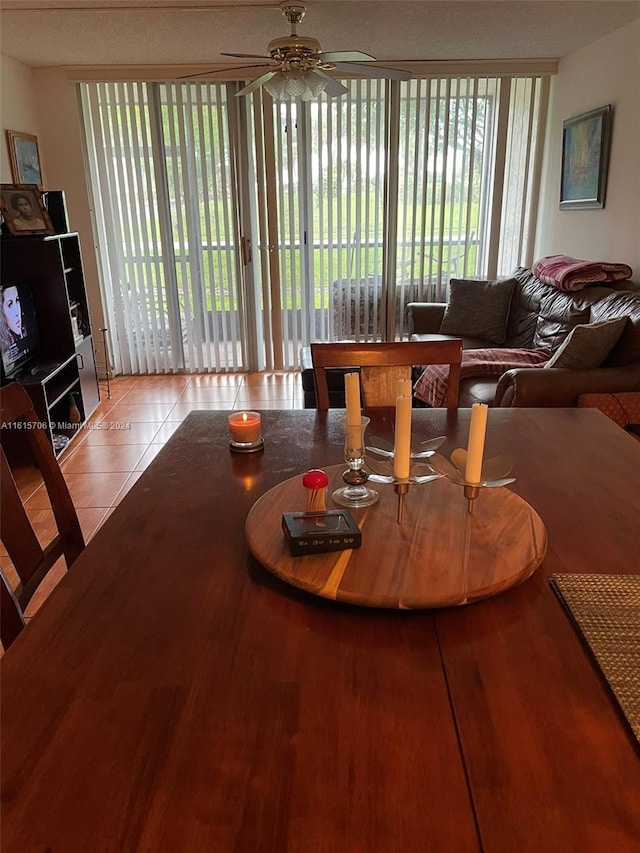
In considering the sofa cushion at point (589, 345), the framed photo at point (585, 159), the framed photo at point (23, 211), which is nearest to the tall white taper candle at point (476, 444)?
the sofa cushion at point (589, 345)

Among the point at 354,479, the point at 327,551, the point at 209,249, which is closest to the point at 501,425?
the point at 354,479

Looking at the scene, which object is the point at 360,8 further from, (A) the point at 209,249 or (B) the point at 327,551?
(B) the point at 327,551

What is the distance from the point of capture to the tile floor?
2.98 metres

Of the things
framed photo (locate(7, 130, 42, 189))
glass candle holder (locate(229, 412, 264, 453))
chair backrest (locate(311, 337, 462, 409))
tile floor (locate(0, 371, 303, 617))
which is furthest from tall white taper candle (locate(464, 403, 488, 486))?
framed photo (locate(7, 130, 42, 189))

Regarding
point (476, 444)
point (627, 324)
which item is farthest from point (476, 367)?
point (476, 444)

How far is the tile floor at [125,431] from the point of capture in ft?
9.78

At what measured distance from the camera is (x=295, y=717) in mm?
780

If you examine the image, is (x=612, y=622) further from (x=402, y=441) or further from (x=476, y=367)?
(x=476, y=367)

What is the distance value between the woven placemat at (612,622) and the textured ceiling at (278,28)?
3.36 meters

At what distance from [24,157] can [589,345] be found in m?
3.97

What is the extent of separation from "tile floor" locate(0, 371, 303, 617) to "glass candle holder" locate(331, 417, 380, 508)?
4.85ft

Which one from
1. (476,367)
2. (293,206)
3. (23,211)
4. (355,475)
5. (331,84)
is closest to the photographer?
(355,475)

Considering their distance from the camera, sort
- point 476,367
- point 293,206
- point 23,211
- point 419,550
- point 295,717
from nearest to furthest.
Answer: point 295,717, point 419,550, point 476,367, point 23,211, point 293,206

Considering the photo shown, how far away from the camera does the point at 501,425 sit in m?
1.81
